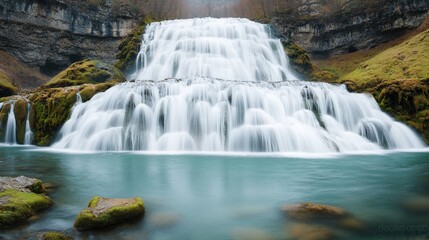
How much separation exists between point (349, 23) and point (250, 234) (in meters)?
35.2

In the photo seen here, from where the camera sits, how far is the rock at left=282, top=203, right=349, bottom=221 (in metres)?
4.38

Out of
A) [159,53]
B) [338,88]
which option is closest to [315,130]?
[338,88]

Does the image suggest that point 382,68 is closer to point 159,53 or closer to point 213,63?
point 213,63

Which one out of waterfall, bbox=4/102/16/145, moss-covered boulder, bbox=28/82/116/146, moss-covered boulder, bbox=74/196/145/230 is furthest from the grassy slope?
waterfall, bbox=4/102/16/145

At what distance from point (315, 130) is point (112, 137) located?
785 cm

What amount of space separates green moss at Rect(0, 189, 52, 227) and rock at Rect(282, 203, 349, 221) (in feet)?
11.4

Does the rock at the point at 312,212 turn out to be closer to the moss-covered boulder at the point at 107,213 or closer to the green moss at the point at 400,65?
the moss-covered boulder at the point at 107,213

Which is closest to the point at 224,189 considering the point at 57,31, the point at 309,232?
the point at 309,232

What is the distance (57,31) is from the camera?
34.1 metres

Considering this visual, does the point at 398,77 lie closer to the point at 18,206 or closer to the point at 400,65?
the point at 400,65

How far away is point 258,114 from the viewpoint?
13.3m

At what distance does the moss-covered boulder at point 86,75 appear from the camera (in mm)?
19672

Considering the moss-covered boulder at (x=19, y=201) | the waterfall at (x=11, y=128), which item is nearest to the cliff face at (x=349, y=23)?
the waterfall at (x=11, y=128)

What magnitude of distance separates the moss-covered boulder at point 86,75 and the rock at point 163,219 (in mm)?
16947
